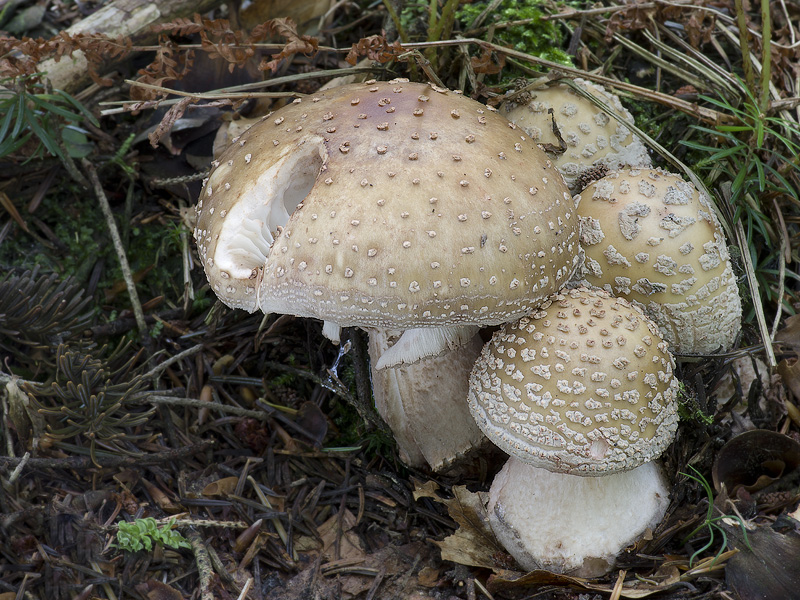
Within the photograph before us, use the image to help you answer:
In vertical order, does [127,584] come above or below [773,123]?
below

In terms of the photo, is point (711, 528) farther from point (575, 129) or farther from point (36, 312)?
point (36, 312)

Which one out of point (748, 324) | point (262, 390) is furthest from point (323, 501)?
point (748, 324)

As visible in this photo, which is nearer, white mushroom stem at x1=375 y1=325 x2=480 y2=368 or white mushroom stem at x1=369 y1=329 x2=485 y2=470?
white mushroom stem at x1=375 y1=325 x2=480 y2=368

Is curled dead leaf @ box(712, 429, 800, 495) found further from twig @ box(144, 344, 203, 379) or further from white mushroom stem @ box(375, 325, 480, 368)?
twig @ box(144, 344, 203, 379)

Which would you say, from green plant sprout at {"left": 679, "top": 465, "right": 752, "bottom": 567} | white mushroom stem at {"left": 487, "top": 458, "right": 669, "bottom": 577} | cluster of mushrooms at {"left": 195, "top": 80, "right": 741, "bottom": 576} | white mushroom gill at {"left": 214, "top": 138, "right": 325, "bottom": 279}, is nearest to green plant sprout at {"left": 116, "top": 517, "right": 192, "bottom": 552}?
cluster of mushrooms at {"left": 195, "top": 80, "right": 741, "bottom": 576}

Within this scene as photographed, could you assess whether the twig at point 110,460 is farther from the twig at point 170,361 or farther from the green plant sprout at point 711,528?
the green plant sprout at point 711,528

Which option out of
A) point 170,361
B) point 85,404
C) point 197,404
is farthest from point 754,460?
point 85,404

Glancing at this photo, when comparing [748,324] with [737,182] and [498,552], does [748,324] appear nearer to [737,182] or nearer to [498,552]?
[737,182]

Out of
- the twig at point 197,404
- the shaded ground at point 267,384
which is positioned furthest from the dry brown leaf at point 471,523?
the twig at point 197,404
